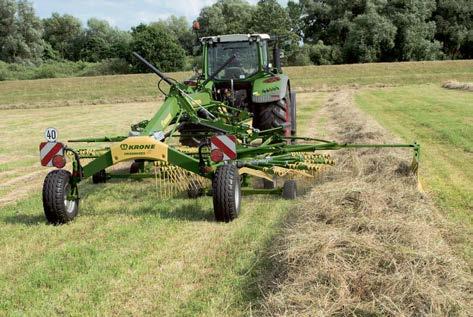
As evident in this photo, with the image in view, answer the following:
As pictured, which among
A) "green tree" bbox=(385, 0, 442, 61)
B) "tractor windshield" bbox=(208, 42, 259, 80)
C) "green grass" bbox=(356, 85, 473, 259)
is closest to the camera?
"green grass" bbox=(356, 85, 473, 259)

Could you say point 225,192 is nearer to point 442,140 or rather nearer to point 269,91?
point 269,91

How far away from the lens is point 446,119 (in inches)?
465

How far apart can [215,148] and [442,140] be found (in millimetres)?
5752

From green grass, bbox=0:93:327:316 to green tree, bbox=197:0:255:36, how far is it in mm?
52909

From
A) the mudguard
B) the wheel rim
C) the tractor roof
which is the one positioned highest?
the tractor roof

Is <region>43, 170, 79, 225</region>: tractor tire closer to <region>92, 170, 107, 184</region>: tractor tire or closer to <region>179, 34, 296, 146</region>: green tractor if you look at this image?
<region>92, 170, 107, 184</region>: tractor tire

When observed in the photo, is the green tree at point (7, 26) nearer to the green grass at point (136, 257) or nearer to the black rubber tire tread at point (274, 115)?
the black rubber tire tread at point (274, 115)

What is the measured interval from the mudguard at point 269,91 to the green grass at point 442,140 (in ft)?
7.65

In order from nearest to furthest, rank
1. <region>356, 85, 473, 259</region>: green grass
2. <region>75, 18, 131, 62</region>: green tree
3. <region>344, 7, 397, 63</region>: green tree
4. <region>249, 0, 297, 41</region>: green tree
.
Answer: <region>356, 85, 473, 259</region>: green grass → <region>344, 7, 397, 63</region>: green tree → <region>249, 0, 297, 41</region>: green tree → <region>75, 18, 131, 62</region>: green tree

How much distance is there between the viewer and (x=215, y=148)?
16.0 ft

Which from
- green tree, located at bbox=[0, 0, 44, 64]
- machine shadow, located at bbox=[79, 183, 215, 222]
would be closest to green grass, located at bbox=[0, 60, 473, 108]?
green tree, located at bbox=[0, 0, 44, 64]

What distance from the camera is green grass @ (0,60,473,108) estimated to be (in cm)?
2869

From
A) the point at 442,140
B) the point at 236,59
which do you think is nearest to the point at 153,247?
the point at 236,59

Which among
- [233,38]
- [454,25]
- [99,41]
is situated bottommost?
[233,38]
